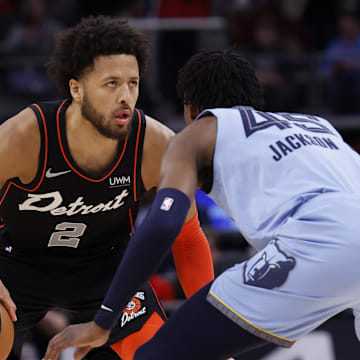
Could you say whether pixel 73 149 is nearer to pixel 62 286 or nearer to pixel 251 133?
pixel 62 286

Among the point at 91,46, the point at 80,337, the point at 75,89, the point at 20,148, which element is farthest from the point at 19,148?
the point at 80,337

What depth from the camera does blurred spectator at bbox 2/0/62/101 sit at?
23.8 feet

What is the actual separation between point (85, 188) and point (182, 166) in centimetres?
101

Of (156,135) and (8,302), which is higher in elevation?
(156,135)

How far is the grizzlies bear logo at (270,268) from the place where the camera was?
235cm

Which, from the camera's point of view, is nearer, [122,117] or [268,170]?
[268,170]

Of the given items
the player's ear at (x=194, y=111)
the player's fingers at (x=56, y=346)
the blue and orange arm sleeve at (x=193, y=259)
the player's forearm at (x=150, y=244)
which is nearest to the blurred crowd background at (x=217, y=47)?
the blue and orange arm sleeve at (x=193, y=259)

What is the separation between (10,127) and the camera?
327 cm

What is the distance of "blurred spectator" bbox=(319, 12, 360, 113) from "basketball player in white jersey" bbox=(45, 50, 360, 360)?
4963 millimetres

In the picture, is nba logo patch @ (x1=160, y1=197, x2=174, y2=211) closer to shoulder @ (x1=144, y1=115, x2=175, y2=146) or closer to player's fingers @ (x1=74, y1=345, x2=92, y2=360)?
player's fingers @ (x1=74, y1=345, x2=92, y2=360)

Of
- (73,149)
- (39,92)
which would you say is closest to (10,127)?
(73,149)

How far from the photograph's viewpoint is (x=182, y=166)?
246cm

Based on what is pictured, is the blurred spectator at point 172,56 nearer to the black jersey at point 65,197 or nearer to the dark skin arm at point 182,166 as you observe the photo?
the black jersey at point 65,197

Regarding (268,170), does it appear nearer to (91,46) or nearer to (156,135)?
(156,135)
